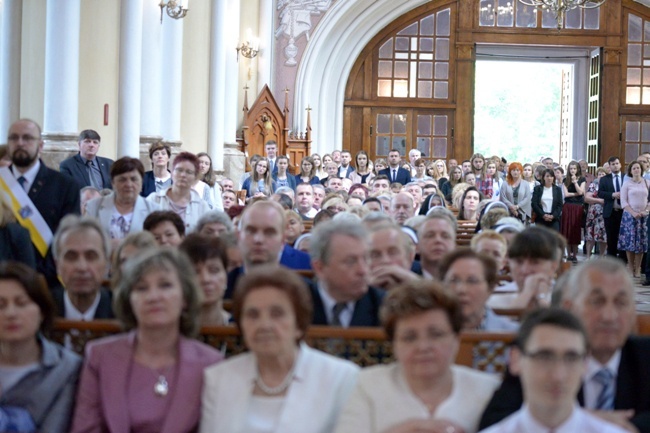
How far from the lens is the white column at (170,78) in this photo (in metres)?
14.6

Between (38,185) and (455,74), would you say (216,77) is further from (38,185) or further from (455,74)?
(38,185)

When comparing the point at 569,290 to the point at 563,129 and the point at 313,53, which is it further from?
the point at 563,129

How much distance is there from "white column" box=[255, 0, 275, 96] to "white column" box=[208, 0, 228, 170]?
4.07 meters

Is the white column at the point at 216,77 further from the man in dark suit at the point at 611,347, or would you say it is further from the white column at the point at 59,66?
the man in dark suit at the point at 611,347

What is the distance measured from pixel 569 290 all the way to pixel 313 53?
62.3 feet

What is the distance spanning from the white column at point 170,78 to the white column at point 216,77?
84.6 inches

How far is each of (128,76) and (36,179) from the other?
19.9 feet

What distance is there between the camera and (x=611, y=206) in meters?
16.5

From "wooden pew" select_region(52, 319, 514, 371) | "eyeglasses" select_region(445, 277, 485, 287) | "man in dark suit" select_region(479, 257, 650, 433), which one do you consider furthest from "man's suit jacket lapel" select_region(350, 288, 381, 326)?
"man in dark suit" select_region(479, 257, 650, 433)

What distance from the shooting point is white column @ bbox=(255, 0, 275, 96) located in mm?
21189

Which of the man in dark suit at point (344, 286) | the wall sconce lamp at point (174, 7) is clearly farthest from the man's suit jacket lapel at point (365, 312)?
the wall sconce lamp at point (174, 7)

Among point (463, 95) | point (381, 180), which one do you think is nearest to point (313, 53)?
point (463, 95)

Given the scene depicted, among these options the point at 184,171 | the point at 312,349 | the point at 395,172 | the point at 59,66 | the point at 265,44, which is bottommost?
the point at 312,349

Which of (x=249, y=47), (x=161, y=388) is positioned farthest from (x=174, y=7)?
(x=161, y=388)
